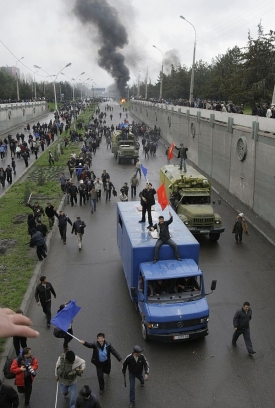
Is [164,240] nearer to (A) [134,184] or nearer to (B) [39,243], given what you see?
(B) [39,243]

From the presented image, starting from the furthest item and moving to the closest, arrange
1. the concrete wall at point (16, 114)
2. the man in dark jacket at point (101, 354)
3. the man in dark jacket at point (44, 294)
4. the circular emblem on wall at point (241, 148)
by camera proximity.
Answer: the concrete wall at point (16, 114), the circular emblem on wall at point (241, 148), the man in dark jacket at point (44, 294), the man in dark jacket at point (101, 354)

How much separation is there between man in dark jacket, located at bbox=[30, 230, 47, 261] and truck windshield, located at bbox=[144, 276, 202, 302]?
561cm

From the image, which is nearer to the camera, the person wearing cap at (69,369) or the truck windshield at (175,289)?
the person wearing cap at (69,369)

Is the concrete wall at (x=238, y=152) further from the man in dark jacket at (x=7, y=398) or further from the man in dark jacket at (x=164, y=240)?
the man in dark jacket at (x=7, y=398)

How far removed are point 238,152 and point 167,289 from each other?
15186mm

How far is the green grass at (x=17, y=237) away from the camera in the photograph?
12156 millimetres

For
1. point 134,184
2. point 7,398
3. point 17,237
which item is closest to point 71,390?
point 7,398

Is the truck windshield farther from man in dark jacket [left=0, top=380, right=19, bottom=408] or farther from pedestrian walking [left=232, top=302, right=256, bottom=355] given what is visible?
man in dark jacket [left=0, top=380, right=19, bottom=408]

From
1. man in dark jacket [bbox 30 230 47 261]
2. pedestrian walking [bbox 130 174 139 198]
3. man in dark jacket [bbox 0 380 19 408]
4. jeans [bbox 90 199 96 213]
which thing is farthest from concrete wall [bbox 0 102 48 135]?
man in dark jacket [bbox 0 380 19 408]

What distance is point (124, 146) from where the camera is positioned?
37000 millimetres

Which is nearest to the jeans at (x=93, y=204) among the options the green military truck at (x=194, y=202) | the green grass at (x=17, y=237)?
the green grass at (x=17, y=237)

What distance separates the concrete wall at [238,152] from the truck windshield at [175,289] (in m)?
9.68

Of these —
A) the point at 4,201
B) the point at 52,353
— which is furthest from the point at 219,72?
the point at 52,353

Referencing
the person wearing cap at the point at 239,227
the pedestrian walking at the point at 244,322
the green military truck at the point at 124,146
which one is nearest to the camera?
the pedestrian walking at the point at 244,322
